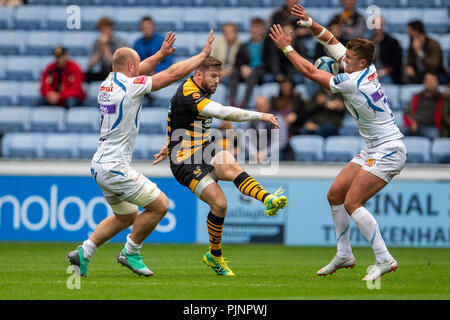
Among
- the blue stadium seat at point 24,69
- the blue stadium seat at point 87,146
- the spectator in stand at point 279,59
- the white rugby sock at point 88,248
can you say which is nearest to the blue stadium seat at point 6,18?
the blue stadium seat at point 24,69

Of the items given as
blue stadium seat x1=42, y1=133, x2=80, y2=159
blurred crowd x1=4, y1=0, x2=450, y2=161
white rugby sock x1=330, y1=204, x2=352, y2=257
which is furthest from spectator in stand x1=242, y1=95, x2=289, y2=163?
white rugby sock x1=330, y1=204, x2=352, y2=257

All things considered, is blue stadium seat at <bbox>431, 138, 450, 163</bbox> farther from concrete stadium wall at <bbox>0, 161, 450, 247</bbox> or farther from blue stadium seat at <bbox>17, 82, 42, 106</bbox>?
blue stadium seat at <bbox>17, 82, 42, 106</bbox>

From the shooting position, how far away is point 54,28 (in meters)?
18.5

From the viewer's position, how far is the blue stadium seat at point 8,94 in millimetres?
16750

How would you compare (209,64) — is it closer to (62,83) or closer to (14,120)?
(62,83)

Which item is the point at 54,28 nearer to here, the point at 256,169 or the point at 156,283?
the point at 256,169

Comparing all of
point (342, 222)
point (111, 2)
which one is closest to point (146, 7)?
point (111, 2)

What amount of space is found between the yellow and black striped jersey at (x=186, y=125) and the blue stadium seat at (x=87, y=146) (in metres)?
6.17

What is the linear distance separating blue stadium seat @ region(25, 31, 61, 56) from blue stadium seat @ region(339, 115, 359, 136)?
653 cm

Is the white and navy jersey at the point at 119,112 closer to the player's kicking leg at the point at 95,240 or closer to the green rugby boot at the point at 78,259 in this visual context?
the player's kicking leg at the point at 95,240

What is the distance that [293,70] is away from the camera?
16.2m

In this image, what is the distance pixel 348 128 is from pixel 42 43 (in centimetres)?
699

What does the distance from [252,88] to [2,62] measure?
563 centimetres

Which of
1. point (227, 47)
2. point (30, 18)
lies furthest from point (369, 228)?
point (30, 18)
